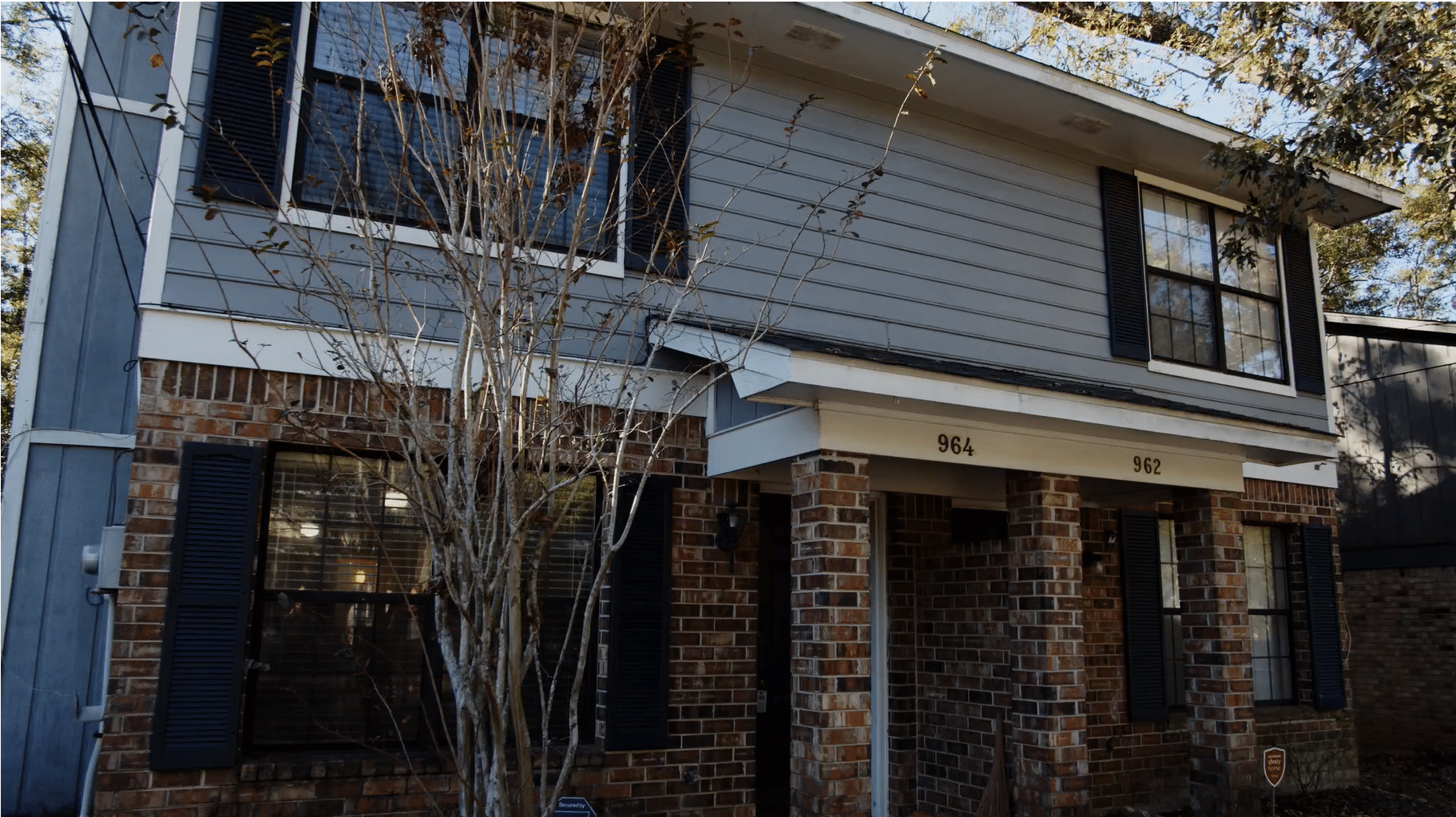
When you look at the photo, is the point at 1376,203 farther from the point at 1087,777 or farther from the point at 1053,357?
the point at 1087,777

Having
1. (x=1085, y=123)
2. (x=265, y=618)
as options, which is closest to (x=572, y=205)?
(x=265, y=618)

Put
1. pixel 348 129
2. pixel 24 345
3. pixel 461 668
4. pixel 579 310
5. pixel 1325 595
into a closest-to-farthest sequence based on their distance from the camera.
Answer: pixel 461 668 → pixel 348 129 → pixel 579 310 → pixel 24 345 → pixel 1325 595

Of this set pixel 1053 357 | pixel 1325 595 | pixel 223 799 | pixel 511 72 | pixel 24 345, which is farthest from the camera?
pixel 1325 595

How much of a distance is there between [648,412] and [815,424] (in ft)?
4.30

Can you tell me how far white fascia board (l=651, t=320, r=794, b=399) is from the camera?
493 cm

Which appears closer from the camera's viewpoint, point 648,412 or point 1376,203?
point 648,412

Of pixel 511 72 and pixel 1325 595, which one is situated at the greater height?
pixel 511 72

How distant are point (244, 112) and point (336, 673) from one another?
3.02 m

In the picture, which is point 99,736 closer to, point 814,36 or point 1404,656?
point 814,36

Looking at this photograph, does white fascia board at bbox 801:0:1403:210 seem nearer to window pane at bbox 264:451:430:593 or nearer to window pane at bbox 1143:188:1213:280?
window pane at bbox 1143:188:1213:280

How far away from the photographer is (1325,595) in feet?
30.6

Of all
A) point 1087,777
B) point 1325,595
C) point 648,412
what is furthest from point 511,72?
point 1325,595

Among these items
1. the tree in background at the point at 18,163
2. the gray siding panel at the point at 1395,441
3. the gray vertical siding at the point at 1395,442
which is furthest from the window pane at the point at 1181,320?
the tree in background at the point at 18,163

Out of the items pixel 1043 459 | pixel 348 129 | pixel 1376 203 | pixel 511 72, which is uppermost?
pixel 1376 203
